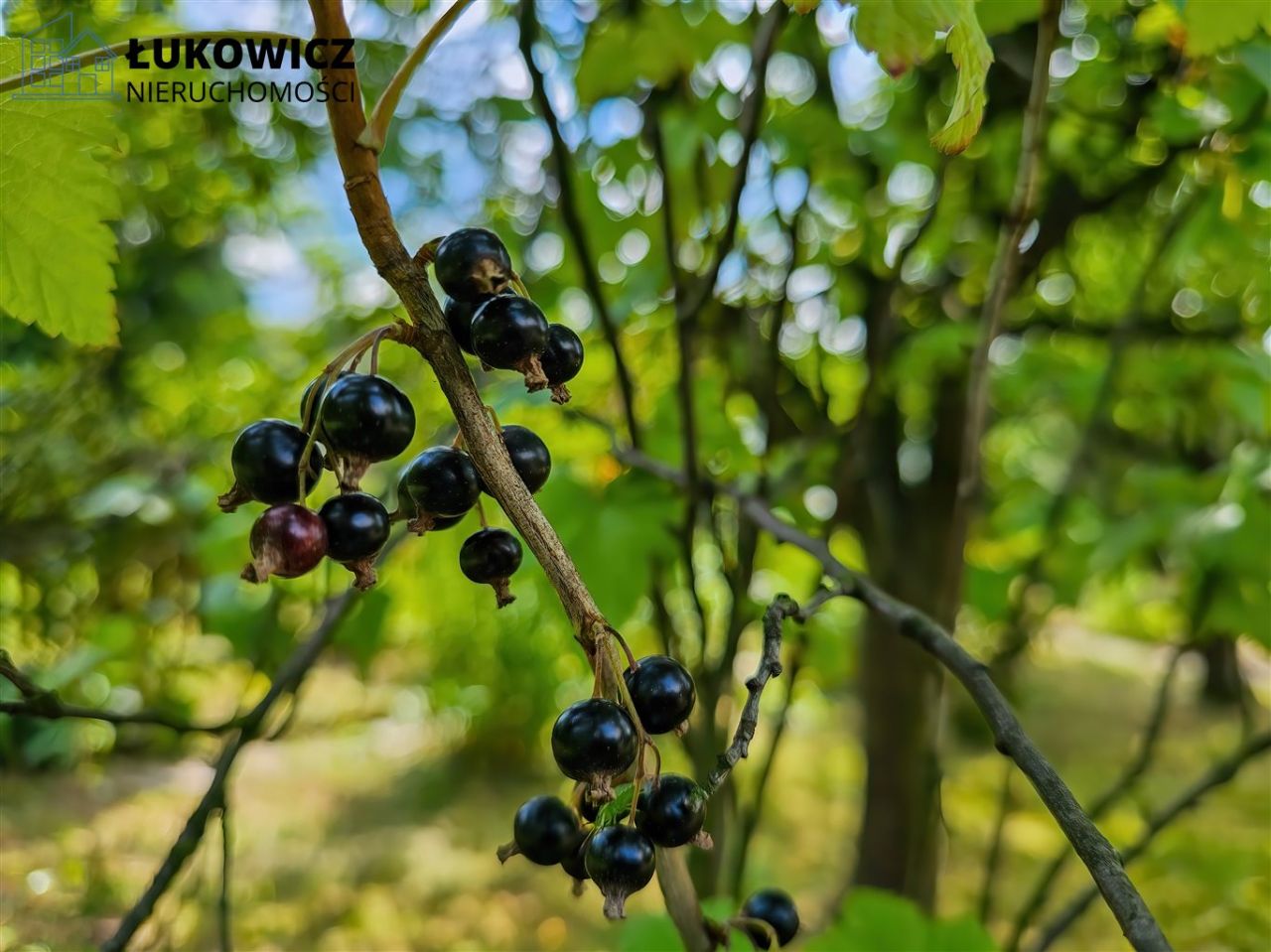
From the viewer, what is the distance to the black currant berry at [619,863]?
0.36m

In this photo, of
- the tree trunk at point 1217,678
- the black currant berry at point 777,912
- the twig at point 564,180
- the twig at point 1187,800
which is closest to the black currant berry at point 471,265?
the twig at point 564,180

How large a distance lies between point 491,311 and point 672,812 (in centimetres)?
23

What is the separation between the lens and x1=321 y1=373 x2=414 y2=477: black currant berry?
36cm

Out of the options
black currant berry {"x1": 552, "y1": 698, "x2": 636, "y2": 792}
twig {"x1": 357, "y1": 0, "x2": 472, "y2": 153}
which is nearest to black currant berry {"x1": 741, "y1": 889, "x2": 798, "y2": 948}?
black currant berry {"x1": 552, "y1": 698, "x2": 636, "y2": 792}

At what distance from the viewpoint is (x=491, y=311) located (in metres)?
0.37

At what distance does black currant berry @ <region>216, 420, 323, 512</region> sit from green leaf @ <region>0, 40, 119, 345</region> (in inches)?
11.5

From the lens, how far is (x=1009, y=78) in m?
Answer: 1.23

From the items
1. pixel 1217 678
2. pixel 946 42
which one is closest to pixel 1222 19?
pixel 946 42

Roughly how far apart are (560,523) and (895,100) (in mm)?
837

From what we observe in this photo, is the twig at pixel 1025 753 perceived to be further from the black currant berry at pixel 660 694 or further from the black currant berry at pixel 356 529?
the black currant berry at pixel 356 529

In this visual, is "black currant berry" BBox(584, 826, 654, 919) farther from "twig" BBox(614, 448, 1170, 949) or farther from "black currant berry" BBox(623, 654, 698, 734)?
"twig" BBox(614, 448, 1170, 949)

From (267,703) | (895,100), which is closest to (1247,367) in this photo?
(895,100)

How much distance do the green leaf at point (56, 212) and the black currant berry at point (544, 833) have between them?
→ 0.43 meters

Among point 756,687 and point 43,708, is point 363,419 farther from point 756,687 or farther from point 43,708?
point 43,708
